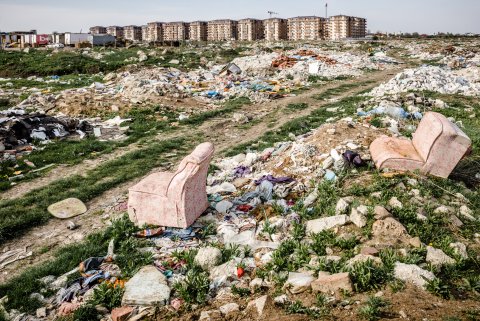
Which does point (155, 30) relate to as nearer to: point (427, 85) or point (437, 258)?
point (427, 85)

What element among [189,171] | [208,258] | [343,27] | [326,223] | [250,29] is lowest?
[208,258]

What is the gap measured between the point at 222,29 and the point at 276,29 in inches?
652

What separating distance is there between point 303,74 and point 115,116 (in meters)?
11.0

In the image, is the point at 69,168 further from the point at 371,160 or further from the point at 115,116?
the point at 371,160

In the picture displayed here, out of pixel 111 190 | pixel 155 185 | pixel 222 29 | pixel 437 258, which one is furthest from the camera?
pixel 222 29

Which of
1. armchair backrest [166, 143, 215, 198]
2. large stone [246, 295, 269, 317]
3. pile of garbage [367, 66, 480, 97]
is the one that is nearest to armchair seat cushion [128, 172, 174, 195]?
armchair backrest [166, 143, 215, 198]

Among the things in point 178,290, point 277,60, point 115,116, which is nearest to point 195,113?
point 115,116

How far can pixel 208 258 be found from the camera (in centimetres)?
402

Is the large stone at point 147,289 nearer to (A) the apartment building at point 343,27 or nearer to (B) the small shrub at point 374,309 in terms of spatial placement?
(B) the small shrub at point 374,309

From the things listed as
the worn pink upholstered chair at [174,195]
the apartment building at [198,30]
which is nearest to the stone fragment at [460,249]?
the worn pink upholstered chair at [174,195]

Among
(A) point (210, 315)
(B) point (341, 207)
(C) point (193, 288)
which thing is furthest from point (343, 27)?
(A) point (210, 315)

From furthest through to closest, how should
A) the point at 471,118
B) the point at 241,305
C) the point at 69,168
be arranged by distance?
the point at 471,118 → the point at 69,168 → the point at 241,305

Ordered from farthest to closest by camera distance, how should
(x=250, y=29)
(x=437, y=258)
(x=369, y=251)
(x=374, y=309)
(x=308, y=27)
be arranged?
(x=250, y=29) < (x=308, y=27) < (x=369, y=251) < (x=437, y=258) < (x=374, y=309)

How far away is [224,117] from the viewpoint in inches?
459
